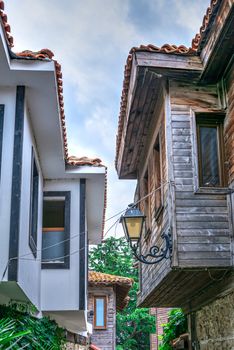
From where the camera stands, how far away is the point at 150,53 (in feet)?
28.3

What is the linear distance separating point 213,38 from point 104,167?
15.7 ft

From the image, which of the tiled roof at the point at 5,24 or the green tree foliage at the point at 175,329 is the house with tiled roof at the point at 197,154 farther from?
the green tree foliage at the point at 175,329

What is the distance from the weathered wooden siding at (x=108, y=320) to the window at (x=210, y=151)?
16453 millimetres

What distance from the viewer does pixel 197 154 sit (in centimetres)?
849

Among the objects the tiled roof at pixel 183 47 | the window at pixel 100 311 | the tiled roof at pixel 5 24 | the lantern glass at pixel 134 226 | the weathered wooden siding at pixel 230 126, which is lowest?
the lantern glass at pixel 134 226

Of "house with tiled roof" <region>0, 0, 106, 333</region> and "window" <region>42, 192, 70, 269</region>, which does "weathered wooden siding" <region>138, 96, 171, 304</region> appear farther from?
"window" <region>42, 192, 70, 269</region>

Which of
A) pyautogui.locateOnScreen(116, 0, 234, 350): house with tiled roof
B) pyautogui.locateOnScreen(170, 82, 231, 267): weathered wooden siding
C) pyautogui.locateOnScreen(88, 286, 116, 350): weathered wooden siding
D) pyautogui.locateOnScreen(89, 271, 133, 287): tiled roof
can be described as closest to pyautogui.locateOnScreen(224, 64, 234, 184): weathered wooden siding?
pyautogui.locateOnScreen(116, 0, 234, 350): house with tiled roof

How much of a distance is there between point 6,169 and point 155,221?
2909 millimetres

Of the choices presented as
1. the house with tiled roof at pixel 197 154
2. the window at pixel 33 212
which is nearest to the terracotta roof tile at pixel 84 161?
the window at pixel 33 212

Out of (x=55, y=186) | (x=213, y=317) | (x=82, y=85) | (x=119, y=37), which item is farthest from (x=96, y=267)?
(x=213, y=317)

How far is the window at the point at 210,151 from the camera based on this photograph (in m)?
8.50

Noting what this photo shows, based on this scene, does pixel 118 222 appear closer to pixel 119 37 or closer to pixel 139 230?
pixel 139 230

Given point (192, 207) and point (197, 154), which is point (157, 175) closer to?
point (197, 154)

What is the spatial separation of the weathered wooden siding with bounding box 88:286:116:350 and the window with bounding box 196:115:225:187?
16453 mm
